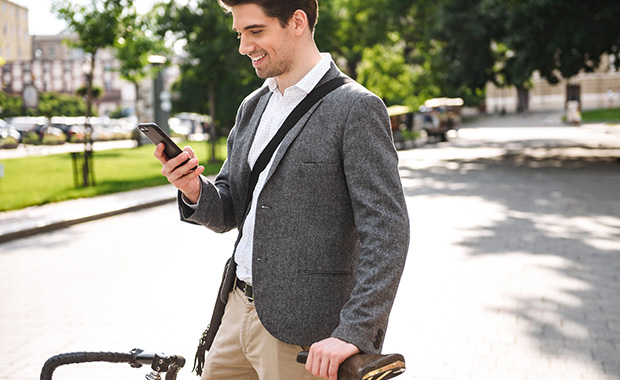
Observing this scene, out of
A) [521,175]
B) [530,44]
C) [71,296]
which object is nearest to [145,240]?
[71,296]

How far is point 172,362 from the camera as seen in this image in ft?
6.74

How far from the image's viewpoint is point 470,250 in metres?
8.75

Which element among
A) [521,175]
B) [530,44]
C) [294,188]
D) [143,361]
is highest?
[530,44]

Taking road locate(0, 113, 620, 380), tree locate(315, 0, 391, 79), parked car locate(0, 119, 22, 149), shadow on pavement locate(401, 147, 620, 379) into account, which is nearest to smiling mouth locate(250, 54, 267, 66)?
road locate(0, 113, 620, 380)

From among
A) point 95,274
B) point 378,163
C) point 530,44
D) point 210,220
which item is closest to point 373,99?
point 378,163

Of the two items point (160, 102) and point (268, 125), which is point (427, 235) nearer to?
point (268, 125)

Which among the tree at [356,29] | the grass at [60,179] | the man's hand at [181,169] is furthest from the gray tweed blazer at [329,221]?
the tree at [356,29]

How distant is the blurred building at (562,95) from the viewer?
7738 centimetres

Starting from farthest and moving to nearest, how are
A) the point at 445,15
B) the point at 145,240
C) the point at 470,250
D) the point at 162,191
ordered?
the point at 445,15 → the point at 162,191 → the point at 145,240 → the point at 470,250

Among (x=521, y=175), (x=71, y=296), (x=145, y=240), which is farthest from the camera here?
(x=521, y=175)

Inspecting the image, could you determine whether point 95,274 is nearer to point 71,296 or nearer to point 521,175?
point 71,296

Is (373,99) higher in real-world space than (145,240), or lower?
higher

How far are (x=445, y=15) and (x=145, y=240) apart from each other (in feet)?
55.5

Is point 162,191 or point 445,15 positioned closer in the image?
point 162,191
